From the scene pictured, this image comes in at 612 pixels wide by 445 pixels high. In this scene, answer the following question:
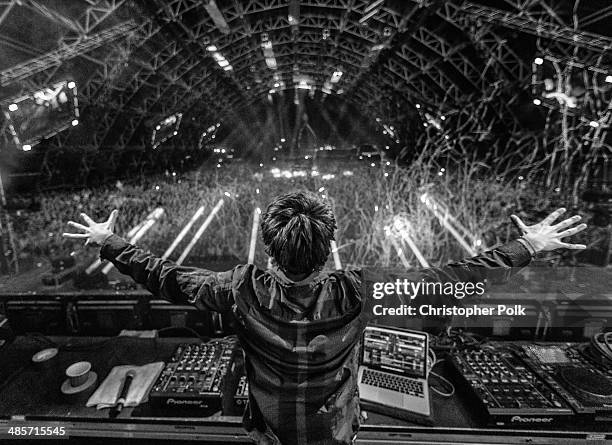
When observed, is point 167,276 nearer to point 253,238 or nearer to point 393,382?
point 393,382

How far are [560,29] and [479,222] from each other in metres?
2.65

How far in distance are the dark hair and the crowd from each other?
3006mm

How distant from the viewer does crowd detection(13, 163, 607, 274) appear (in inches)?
161

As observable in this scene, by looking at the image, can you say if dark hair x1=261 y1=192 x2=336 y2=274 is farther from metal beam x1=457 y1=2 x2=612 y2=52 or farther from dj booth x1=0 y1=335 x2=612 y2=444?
metal beam x1=457 y1=2 x2=612 y2=52

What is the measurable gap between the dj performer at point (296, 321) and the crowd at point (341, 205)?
2954 millimetres

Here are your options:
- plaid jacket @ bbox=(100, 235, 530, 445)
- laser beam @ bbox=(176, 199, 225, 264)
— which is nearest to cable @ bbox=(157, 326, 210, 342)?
plaid jacket @ bbox=(100, 235, 530, 445)

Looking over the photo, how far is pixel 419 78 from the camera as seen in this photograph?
23.0ft

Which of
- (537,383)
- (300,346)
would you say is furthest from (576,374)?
(300,346)

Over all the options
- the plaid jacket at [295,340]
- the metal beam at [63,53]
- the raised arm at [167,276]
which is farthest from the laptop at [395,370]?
the metal beam at [63,53]

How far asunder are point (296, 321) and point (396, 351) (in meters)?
0.82

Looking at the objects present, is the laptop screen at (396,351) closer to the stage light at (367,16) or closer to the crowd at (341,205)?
the crowd at (341,205)

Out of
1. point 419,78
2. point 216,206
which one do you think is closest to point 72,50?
point 216,206

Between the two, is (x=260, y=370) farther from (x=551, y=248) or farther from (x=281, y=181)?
(x=281, y=181)

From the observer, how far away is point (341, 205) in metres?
4.82
